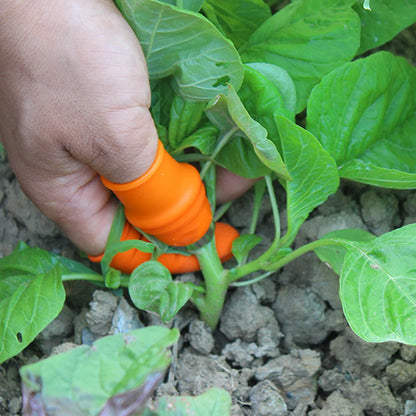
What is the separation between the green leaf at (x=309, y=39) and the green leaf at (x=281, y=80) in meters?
0.07

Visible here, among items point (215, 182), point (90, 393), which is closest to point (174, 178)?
point (215, 182)

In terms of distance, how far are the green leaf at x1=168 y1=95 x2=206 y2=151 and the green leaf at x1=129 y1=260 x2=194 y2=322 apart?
0.86 ft

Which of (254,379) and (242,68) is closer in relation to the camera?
(242,68)

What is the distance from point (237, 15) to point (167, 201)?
0.42 metres

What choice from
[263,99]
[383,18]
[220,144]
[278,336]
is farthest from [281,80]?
[278,336]

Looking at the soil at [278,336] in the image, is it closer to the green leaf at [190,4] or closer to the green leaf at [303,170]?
the green leaf at [303,170]

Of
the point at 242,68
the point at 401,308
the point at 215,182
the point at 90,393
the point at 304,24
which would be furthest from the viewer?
the point at 215,182

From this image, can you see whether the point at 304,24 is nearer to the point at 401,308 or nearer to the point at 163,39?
the point at 163,39

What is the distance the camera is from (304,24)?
1.02 metres

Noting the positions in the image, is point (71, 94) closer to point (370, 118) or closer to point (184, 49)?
point (184, 49)

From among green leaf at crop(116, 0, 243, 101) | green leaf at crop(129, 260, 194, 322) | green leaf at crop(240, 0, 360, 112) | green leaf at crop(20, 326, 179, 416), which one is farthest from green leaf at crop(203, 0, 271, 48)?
green leaf at crop(20, 326, 179, 416)

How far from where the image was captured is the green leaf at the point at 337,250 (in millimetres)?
975

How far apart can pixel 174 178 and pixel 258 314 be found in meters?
0.35

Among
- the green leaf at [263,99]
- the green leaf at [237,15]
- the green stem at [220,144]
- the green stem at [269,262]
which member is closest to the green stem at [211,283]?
the green stem at [269,262]
